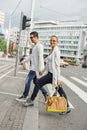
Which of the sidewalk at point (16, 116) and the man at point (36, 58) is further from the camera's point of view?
the man at point (36, 58)

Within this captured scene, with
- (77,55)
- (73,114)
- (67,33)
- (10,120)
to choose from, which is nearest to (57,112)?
(73,114)

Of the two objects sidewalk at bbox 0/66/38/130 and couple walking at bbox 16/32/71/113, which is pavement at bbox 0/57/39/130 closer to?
sidewalk at bbox 0/66/38/130

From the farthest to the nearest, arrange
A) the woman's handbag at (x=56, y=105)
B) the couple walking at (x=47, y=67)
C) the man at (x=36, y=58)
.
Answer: the man at (x=36, y=58)
the couple walking at (x=47, y=67)
the woman's handbag at (x=56, y=105)

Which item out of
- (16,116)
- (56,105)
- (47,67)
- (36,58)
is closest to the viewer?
(16,116)

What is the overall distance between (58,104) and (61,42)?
163675 millimetres

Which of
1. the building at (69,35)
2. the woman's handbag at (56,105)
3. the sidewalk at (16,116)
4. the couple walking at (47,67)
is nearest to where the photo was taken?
→ the sidewalk at (16,116)

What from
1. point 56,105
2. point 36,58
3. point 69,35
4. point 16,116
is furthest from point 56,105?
point 69,35

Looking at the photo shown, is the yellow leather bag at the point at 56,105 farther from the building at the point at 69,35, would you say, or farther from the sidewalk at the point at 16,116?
the building at the point at 69,35

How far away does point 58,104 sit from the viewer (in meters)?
8.03

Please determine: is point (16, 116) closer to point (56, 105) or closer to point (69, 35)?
point (56, 105)

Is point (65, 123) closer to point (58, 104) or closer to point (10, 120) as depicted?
point (58, 104)

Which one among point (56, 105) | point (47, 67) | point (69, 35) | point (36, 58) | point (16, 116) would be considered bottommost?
point (69, 35)

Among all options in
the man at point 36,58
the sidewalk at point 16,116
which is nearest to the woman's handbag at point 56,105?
the sidewalk at point 16,116

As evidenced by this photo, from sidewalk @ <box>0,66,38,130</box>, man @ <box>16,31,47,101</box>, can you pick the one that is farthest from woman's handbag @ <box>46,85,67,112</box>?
man @ <box>16,31,47,101</box>
